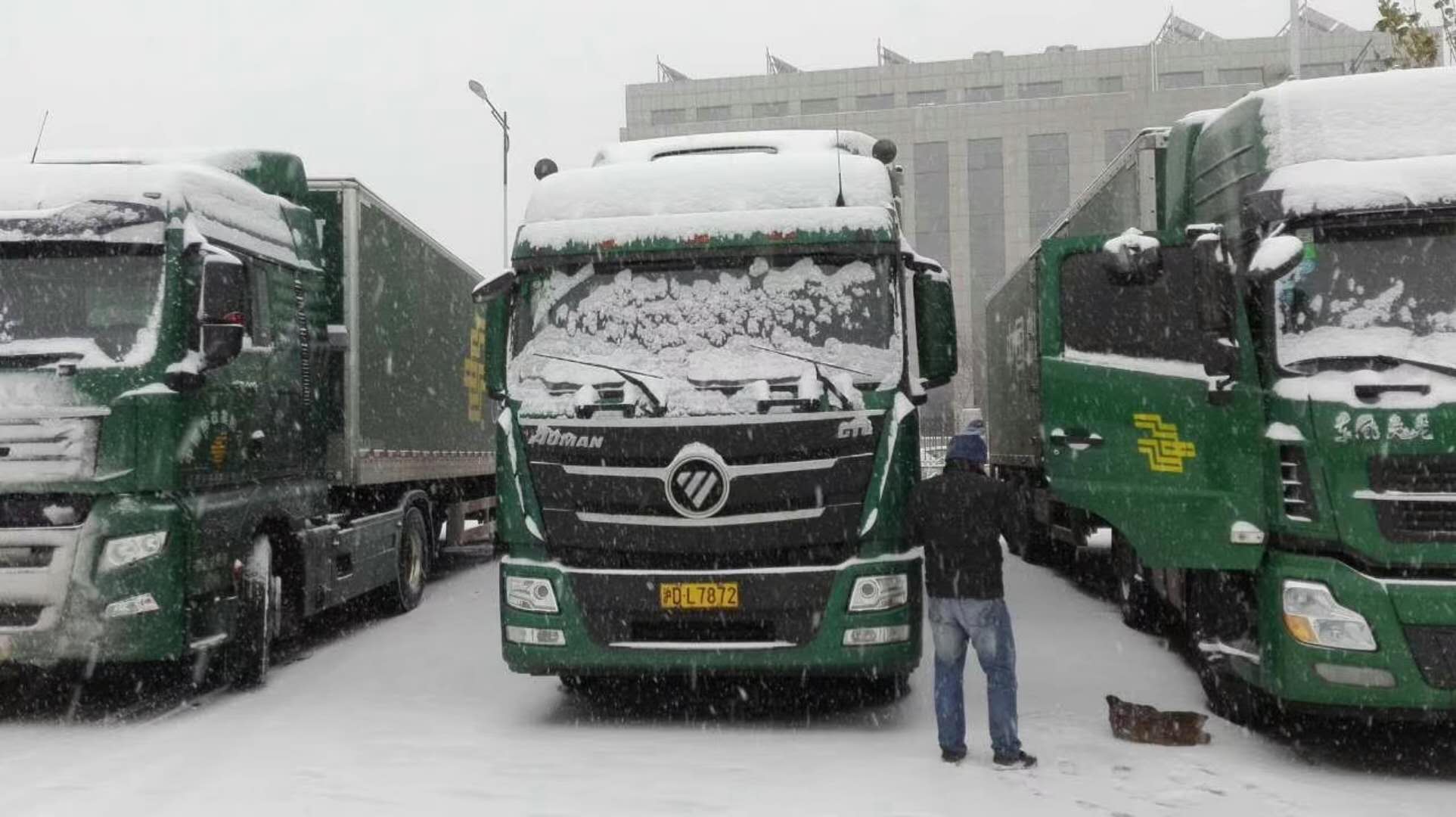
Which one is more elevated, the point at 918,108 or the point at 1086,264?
the point at 918,108

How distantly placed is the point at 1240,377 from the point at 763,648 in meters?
2.88

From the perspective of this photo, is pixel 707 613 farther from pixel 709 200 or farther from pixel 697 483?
pixel 709 200

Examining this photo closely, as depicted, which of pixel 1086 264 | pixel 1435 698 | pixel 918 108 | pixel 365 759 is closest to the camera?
pixel 1435 698

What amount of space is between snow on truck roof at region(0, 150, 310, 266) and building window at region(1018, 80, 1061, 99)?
70.6 meters

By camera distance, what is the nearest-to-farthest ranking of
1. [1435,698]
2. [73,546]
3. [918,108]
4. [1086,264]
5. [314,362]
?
[1435,698]
[73,546]
[1086,264]
[314,362]
[918,108]

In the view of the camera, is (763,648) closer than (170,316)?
Yes

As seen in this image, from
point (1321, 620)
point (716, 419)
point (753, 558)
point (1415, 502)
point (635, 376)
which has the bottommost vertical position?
point (1321, 620)

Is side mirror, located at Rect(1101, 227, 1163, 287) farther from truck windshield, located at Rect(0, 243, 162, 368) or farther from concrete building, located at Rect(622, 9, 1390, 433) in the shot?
concrete building, located at Rect(622, 9, 1390, 433)

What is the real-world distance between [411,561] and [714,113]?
6921cm

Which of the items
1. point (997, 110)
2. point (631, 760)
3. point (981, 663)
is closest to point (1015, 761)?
point (981, 663)

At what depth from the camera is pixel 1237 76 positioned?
2874 inches

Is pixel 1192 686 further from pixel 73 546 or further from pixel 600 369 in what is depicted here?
pixel 73 546

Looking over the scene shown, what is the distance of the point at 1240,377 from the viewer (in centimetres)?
695

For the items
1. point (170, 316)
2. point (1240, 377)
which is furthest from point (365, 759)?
point (1240, 377)
